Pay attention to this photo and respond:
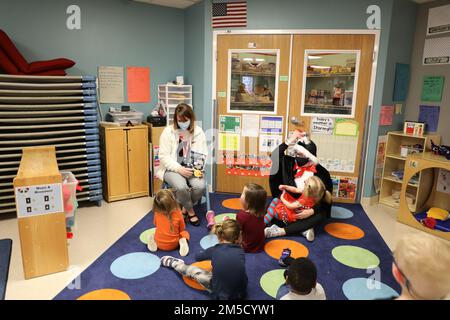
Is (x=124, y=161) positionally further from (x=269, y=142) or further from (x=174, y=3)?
(x=174, y=3)

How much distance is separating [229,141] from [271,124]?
0.59m

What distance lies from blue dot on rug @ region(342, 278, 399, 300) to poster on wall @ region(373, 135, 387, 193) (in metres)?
1.90

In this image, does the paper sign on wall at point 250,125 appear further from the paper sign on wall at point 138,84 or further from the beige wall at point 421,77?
the beige wall at point 421,77

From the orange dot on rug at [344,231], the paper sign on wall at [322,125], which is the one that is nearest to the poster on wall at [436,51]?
the paper sign on wall at [322,125]

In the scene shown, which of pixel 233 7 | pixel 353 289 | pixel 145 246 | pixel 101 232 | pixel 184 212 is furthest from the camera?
pixel 233 7

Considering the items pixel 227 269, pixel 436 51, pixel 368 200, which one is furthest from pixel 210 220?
pixel 436 51

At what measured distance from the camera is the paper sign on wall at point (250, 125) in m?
Result: 4.24

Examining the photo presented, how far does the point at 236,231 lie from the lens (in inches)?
88.0

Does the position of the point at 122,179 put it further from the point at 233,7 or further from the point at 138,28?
the point at 233,7

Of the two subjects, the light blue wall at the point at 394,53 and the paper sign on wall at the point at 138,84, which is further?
the paper sign on wall at the point at 138,84

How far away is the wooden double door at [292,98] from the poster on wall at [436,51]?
2.49 ft

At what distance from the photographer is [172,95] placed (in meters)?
4.50

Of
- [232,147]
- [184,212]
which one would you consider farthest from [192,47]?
[184,212]

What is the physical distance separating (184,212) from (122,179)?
39.3 inches
